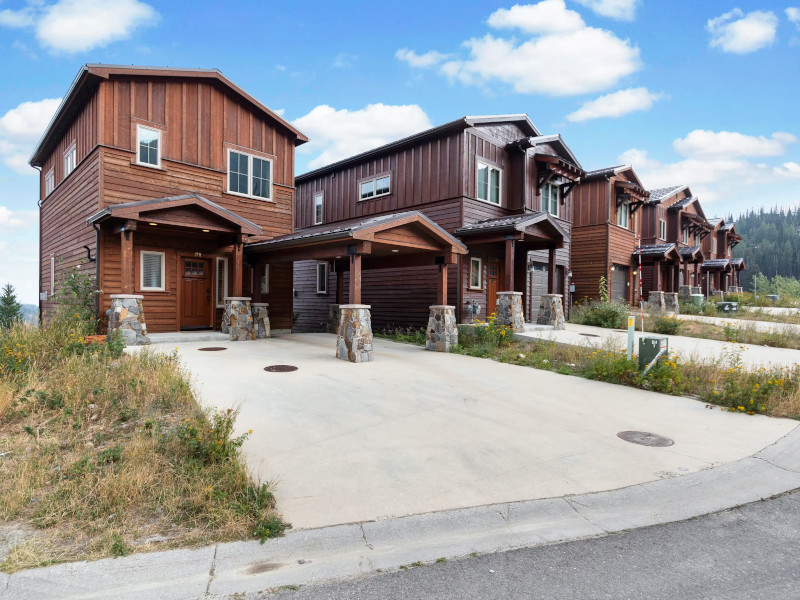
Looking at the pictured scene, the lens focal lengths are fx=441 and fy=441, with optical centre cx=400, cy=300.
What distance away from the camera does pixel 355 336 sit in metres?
9.69

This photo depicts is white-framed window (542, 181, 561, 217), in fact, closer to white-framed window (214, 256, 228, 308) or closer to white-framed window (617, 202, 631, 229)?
white-framed window (617, 202, 631, 229)

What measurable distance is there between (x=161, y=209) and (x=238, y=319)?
135 inches

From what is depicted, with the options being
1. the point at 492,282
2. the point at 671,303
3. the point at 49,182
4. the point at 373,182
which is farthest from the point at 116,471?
the point at 671,303

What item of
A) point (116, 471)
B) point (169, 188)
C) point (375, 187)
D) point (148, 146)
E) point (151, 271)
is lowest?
point (116, 471)

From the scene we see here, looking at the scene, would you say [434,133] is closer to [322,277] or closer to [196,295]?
[322,277]

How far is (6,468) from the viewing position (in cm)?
400

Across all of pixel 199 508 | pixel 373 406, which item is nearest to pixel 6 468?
pixel 199 508

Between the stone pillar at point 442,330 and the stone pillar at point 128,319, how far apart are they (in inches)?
278

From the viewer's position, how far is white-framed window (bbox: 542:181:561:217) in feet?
59.5

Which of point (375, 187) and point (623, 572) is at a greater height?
point (375, 187)

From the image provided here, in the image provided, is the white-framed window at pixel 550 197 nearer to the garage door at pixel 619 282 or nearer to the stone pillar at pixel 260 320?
the garage door at pixel 619 282

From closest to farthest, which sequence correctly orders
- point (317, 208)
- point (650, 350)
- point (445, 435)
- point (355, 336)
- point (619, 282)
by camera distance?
point (445, 435) < point (650, 350) < point (355, 336) < point (317, 208) < point (619, 282)

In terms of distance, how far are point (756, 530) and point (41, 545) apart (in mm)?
4965

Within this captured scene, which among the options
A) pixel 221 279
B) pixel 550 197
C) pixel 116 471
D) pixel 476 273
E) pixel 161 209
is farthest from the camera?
pixel 550 197
